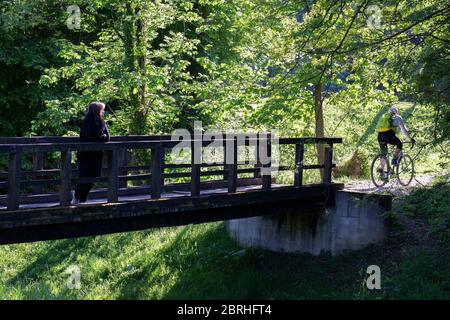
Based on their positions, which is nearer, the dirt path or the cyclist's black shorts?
the dirt path

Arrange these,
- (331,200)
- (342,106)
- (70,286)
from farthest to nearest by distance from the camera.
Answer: (342,106) → (70,286) → (331,200)

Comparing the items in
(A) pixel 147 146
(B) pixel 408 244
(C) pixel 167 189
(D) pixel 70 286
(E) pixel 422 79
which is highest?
(E) pixel 422 79

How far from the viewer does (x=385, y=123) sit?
14211 millimetres

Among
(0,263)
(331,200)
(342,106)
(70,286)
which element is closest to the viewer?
(331,200)

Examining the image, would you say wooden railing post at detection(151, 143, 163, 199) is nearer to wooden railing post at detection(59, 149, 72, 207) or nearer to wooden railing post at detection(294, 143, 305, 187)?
wooden railing post at detection(59, 149, 72, 207)

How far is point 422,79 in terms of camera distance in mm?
10336

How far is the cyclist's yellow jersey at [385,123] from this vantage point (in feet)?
46.0

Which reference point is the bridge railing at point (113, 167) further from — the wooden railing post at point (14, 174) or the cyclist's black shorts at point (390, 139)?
the cyclist's black shorts at point (390, 139)

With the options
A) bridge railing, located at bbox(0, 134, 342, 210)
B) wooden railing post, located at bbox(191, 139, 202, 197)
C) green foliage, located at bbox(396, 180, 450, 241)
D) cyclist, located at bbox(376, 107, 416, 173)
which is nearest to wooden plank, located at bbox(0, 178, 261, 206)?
bridge railing, located at bbox(0, 134, 342, 210)

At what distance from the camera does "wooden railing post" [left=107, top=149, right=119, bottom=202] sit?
10320mm

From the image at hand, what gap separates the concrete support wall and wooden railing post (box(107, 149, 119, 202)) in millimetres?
4517

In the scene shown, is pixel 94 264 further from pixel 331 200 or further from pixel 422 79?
pixel 422 79

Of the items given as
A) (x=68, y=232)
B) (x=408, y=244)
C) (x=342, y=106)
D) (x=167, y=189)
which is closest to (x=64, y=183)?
(x=68, y=232)
